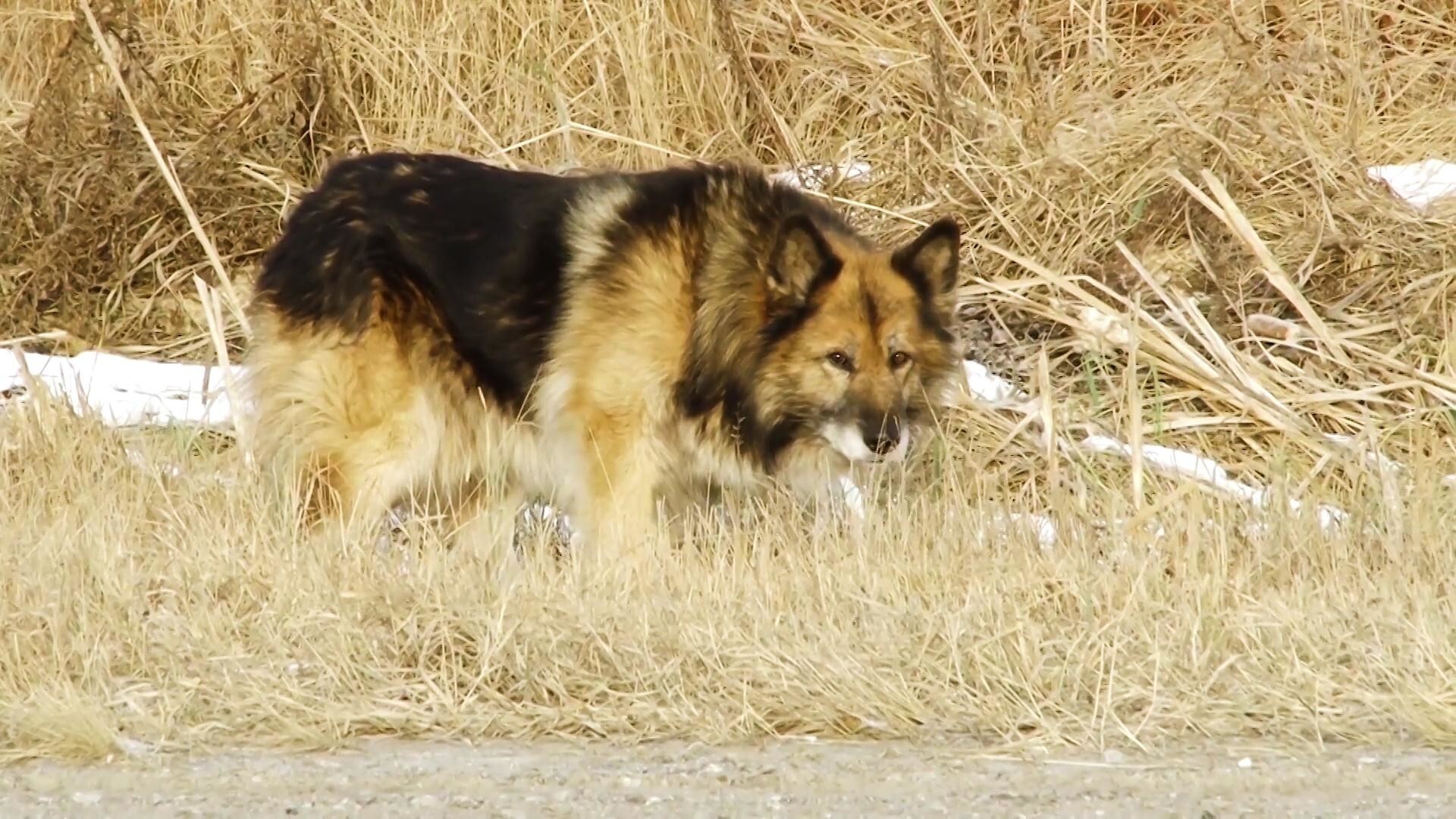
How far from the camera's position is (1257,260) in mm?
8320

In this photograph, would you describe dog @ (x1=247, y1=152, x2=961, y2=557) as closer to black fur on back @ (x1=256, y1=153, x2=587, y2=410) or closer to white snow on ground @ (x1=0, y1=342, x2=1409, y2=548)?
black fur on back @ (x1=256, y1=153, x2=587, y2=410)

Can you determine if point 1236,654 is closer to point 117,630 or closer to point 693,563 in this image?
point 693,563

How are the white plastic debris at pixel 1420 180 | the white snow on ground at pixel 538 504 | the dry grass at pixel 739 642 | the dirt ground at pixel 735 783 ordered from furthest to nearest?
the white plastic debris at pixel 1420 180
the white snow on ground at pixel 538 504
the dry grass at pixel 739 642
the dirt ground at pixel 735 783

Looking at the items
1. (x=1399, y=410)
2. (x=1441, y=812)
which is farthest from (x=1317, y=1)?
(x=1441, y=812)

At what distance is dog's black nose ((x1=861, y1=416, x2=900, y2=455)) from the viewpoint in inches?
252

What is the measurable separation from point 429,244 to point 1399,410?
3.84 metres

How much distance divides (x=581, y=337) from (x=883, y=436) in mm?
1149

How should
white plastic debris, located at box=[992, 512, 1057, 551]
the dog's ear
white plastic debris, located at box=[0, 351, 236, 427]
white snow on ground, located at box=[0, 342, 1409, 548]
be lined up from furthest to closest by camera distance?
white plastic debris, located at box=[0, 351, 236, 427], white snow on ground, located at box=[0, 342, 1409, 548], the dog's ear, white plastic debris, located at box=[992, 512, 1057, 551]

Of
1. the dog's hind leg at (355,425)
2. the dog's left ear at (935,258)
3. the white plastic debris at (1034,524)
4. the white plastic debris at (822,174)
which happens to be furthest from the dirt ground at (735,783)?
the white plastic debris at (822,174)

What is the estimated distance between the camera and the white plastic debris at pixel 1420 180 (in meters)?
8.76

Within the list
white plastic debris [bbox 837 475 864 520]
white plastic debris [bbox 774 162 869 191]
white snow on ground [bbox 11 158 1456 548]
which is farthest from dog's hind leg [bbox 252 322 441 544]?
white plastic debris [bbox 774 162 869 191]

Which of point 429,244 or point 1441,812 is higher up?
point 429,244

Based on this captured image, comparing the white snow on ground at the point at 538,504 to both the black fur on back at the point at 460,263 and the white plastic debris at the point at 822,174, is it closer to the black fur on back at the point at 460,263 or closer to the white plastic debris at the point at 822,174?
the white plastic debris at the point at 822,174

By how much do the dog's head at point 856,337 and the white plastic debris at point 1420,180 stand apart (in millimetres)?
2959
